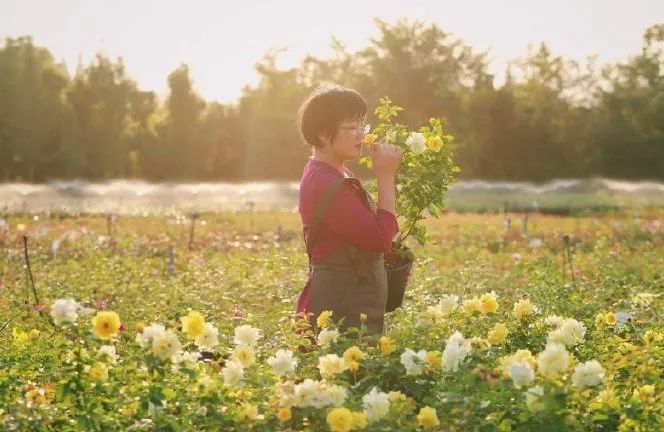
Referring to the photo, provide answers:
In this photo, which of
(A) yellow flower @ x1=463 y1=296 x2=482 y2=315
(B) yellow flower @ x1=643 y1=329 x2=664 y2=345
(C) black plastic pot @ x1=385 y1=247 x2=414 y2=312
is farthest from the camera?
(C) black plastic pot @ x1=385 y1=247 x2=414 y2=312

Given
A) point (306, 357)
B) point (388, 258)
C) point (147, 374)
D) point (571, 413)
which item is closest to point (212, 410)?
point (147, 374)

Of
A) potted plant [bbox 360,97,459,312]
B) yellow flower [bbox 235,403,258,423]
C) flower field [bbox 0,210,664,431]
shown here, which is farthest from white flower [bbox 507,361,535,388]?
potted plant [bbox 360,97,459,312]

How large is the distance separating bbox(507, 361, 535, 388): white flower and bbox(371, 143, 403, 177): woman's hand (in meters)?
1.13

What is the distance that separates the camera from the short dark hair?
365 centimetres

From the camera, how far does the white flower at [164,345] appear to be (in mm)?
2762

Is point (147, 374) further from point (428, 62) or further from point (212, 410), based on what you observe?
point (428, 62)

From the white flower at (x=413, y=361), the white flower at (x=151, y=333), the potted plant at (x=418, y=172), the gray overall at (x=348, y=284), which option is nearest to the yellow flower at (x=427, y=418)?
the white flower at (x=413, y=361)

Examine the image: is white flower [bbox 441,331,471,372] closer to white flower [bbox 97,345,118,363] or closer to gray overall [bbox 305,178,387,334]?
gray overall [bbox 305,178,387,334]

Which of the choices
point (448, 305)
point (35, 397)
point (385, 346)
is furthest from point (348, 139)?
point (35, 397)

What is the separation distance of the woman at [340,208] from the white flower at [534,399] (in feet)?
3.45

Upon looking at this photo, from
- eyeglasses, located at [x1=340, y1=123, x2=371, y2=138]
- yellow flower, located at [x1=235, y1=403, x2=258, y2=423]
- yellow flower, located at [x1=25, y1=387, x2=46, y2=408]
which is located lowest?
yellow flower, located at [x1=25, y1=387, x2=46, y2=408]

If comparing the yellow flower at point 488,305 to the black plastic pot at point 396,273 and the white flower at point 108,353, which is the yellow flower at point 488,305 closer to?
the black plastic pot at point 396,273

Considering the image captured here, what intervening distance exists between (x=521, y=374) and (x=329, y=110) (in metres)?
1.46

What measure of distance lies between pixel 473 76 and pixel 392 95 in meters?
3.94
